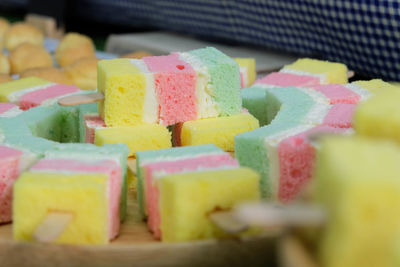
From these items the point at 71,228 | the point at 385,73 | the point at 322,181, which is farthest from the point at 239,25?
the point at 322,181

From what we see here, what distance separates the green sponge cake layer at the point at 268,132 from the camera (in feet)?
5.43

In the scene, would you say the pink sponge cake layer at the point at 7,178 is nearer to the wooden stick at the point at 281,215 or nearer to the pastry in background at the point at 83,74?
the wooden stick at the point at 281,215

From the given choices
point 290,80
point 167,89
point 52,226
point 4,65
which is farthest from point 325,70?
point 4,65

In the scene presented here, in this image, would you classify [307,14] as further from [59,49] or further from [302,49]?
[59,49]

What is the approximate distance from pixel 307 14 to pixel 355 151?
1.98 meters

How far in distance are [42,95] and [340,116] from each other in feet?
3.58

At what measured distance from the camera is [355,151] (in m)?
0.97

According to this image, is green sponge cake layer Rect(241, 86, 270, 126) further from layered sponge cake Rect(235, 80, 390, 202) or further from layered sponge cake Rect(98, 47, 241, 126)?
layered sponge cake Rect(98, 47, 241, 126)

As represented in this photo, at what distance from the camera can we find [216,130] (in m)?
1.92

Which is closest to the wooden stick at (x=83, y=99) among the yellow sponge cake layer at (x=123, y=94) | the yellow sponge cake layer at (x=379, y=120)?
the yellow sponge cake layer at (x=123, y=94)

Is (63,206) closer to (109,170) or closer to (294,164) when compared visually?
(109,170)

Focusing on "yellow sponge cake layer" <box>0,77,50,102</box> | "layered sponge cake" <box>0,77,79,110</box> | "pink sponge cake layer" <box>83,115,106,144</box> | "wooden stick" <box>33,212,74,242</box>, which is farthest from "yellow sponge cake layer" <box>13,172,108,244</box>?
"yellow sponge cake layer" <box>0,77,50,102</box>

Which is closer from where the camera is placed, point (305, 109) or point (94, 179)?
point (94, 179)

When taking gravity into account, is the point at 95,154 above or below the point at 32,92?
above
